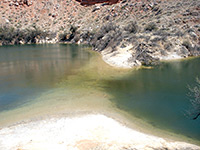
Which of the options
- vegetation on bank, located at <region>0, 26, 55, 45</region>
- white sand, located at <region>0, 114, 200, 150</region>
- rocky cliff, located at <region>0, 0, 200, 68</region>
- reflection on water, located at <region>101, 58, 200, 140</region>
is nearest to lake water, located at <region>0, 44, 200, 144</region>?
reflection on water, located at <region>101, 58, 200, 140</region>

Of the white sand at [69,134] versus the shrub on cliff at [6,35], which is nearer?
the white sand at [69,134]

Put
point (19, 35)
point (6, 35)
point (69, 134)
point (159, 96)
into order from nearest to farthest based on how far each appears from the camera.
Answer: point (69, 134)
point (159, 96)
point (6, 35)
point (19, 35)

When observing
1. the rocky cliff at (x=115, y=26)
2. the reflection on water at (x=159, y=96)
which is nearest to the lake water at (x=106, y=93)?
the reflection on water at (x=159, y=96)

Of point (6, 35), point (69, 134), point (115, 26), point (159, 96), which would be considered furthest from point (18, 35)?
point (69, 134)

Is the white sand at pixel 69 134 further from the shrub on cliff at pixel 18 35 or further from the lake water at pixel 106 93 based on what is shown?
the shrub on cliff at pixel 18 35

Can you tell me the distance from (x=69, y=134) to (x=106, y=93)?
545 centimetres

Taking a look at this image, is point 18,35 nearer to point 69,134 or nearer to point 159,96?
point 159,96

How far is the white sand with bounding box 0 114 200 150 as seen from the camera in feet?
19.9

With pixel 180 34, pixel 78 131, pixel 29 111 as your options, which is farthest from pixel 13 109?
pixel 180 34

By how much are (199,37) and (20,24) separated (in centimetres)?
5756

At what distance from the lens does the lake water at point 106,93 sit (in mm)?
9375

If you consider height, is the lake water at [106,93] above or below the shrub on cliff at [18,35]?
below

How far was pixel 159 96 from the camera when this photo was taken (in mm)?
11758

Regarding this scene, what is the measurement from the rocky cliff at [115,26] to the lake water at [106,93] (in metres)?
4.58
